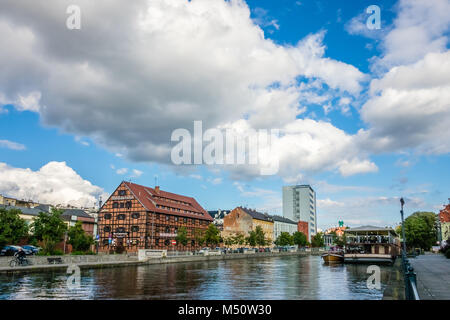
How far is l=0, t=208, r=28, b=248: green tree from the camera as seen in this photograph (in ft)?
156

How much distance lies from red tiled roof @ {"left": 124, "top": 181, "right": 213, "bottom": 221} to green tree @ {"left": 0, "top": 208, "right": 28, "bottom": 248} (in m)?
29.3

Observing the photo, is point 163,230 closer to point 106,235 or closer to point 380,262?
point 106,235

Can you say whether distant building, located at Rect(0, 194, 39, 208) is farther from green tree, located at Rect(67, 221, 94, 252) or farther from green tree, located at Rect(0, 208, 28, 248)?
green tree, located at Rect(0, 208, 28, 248)

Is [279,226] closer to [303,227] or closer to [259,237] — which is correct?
[303,227]

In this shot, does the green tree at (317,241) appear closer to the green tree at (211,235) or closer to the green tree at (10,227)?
the green tree at (211,235)

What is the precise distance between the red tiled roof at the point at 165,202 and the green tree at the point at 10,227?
29345 millimetres

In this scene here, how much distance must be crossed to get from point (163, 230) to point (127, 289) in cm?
5625

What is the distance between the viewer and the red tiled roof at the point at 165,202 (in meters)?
80.7

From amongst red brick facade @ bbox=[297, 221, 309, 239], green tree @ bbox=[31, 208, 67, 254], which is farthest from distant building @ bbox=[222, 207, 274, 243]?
green tree @ bbox=[31, 208, 67, 254]

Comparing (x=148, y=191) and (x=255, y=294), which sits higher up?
(x=148, y=191)

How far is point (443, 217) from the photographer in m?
106
